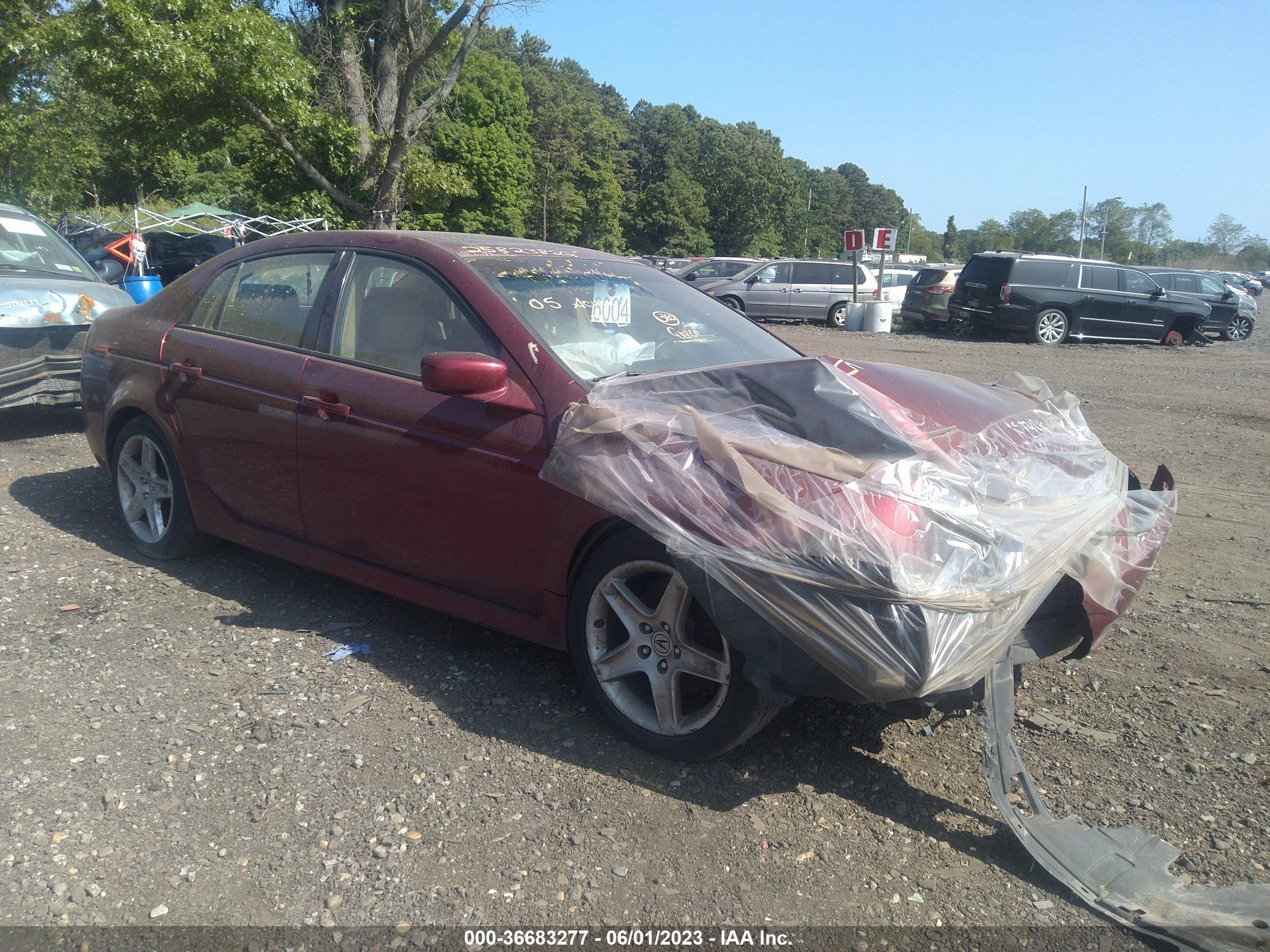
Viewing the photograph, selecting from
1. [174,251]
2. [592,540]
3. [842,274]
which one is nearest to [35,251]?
[592,540]

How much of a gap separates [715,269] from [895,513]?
2215cm

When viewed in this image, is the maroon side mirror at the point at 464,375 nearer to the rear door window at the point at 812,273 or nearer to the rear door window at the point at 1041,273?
the rear door window at the point at 1041,273

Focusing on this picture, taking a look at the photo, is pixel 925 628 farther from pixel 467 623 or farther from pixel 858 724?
pixel 467 623

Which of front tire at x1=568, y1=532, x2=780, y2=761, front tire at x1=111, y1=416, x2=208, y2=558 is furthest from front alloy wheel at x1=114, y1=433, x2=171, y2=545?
front tire at x1=568, y1=532, x2=780, y2=761

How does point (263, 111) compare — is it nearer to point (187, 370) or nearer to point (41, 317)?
point (41, 317)

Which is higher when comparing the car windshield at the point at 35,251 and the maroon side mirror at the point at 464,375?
the car windshield at the point at 35,251

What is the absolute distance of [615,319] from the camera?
12.8 feet

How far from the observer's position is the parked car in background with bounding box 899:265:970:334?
2150 centimetres

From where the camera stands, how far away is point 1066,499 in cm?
311

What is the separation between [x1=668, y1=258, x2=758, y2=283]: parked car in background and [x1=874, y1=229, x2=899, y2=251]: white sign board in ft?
9.48

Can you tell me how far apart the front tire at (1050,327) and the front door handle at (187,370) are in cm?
1849

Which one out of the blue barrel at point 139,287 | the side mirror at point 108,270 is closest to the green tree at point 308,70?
the blue barrel at point 139,287

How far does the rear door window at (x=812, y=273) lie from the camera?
2302 centimetres

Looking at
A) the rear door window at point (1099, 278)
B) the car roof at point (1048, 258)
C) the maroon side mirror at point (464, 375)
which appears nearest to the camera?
the maroon side mirror at point (464, 375)
